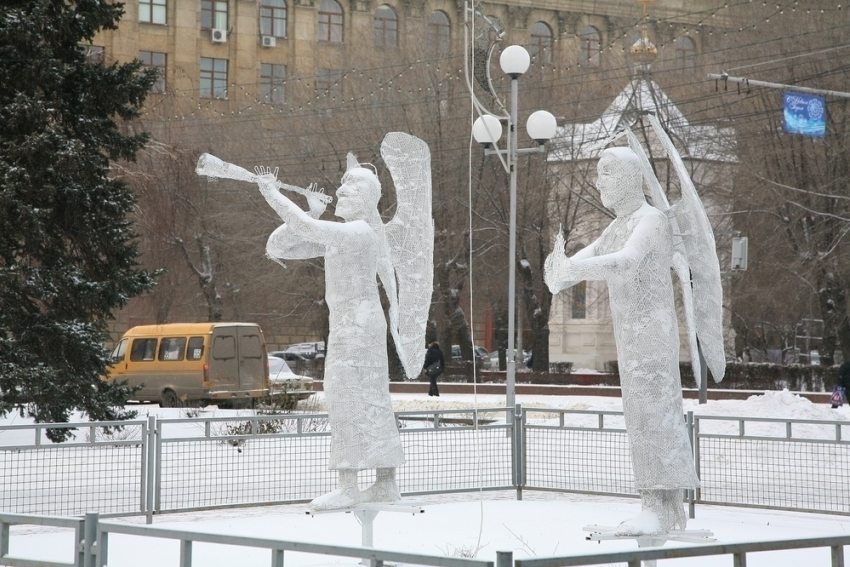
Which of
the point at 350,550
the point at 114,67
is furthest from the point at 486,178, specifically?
the point at 350,550

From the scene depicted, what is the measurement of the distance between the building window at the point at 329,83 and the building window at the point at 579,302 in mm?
10747

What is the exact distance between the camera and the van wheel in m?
29.6

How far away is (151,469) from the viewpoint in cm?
1130

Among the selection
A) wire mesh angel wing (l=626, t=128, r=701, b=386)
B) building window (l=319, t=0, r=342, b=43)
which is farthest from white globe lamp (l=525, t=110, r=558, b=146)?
building window (l=319, t=0, r=342, b=43)

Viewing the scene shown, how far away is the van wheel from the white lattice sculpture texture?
2055 centimetres

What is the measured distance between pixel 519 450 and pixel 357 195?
15.2 feet

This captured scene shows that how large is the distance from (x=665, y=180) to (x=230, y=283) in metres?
15.3

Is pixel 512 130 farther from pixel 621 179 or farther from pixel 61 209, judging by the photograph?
pixel 621 179

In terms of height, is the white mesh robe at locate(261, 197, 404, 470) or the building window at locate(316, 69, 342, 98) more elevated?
the building window at locate(316, 69, 342, 98)

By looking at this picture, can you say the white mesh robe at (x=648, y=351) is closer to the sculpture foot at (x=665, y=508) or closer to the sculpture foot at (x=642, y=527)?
the sculpture foot at (x=665, y=508)

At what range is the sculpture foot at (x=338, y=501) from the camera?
9.18 meters

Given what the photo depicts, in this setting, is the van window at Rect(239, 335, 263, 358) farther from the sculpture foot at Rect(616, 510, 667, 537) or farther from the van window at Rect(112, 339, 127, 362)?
the sculpture foot at Rect(616, 510, 667, 537)

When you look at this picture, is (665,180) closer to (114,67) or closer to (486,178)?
(486,178)

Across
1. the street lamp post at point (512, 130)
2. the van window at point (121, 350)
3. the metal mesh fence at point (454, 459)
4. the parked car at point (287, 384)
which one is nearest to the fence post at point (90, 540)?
the metal mesh fence at point (454, 459)
